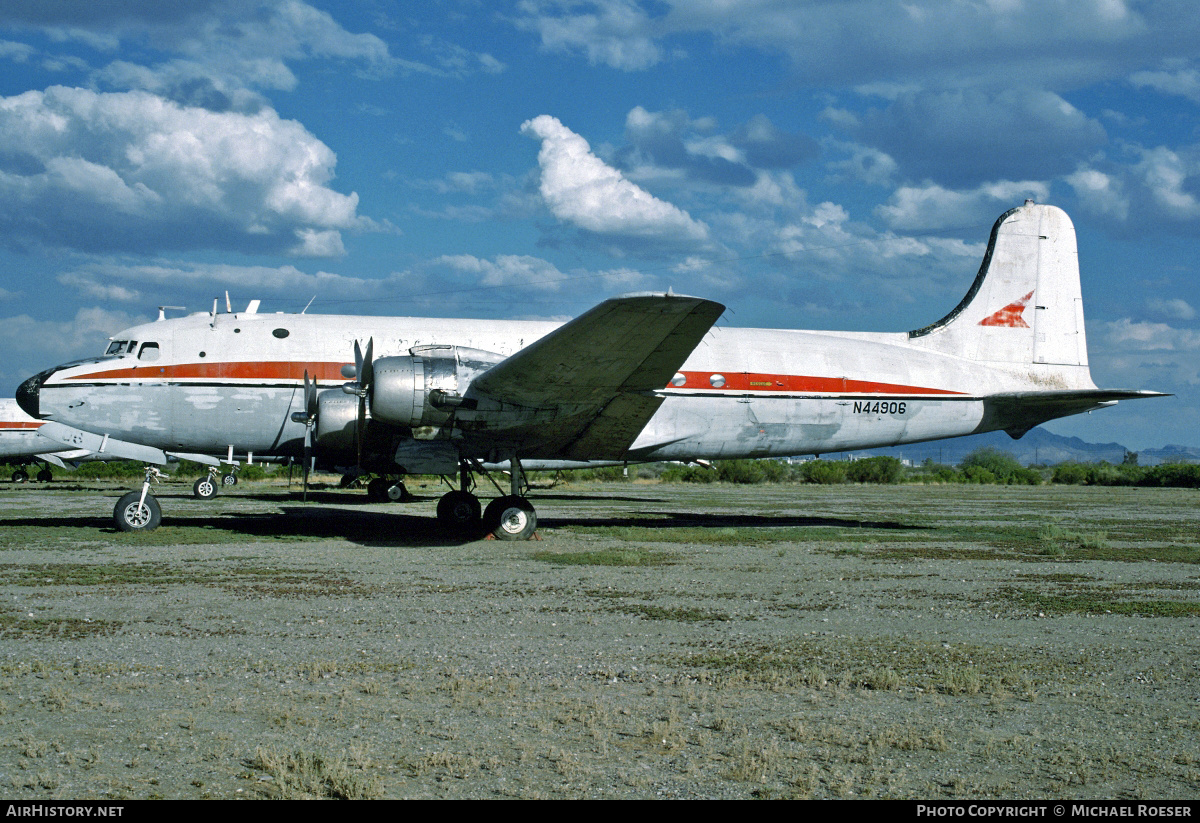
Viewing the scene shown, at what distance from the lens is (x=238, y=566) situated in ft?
37.3

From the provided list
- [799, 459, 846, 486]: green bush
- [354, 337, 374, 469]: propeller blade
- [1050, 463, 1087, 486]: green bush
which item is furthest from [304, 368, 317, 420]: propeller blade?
[1050, 463, 1087, 486]: green bush

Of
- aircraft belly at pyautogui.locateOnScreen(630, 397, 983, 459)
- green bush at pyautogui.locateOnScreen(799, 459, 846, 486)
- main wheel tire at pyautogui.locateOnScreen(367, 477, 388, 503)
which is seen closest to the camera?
aircraft belly at pyautogui.locateOnScreen(630, 397, 983, 459)

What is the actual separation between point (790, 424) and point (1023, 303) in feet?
20.6

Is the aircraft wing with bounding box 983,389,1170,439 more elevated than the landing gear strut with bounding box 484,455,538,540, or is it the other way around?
the aircraft wing with bounding box 983,389,1170,439

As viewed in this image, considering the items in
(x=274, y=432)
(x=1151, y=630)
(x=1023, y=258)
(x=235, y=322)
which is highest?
(x=1023, y=258)

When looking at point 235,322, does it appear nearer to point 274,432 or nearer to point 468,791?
point 274,432

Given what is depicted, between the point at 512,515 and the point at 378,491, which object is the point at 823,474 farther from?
the point at 512,515

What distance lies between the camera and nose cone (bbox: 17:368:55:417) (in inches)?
609

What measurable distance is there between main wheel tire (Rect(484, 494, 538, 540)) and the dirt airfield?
1.45 metres

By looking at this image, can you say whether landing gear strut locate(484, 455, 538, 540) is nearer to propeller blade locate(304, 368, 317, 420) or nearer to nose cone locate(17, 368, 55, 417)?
propeller blade locate(304, 368, 317, 420)

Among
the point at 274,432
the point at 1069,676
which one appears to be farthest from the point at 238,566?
the point at 1069,676

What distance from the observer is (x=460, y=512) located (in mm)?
16594

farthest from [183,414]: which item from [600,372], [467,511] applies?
[600,372]

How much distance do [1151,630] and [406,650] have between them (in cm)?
613
